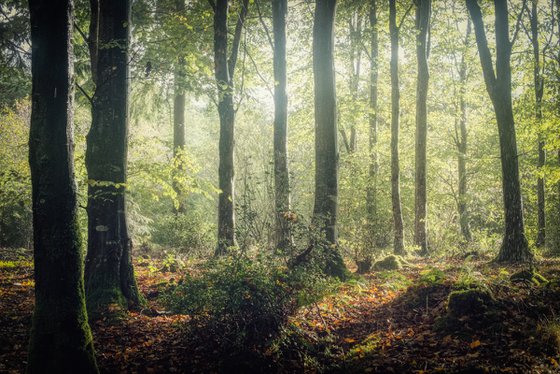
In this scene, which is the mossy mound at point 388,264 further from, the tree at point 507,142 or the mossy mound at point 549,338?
the mossy mound at point 549,338

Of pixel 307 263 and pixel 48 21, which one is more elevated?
pixel 48 21

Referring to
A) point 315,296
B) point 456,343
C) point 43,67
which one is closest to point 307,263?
point 315,296

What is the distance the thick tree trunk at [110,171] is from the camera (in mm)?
5410

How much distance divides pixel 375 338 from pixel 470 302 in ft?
4.62

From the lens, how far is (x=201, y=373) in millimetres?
3670

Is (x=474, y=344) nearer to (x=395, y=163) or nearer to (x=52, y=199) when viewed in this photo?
(x=52, y=199)

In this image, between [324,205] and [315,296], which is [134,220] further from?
[315,296]

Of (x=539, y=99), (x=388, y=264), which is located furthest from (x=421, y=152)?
(x=539, y=99)

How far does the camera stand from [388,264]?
369 inches

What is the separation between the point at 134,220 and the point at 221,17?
7517 millimetres

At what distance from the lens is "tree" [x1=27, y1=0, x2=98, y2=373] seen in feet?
9.75

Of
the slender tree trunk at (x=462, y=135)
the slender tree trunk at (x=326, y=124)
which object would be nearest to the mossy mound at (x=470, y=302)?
the slender tree trunk at (x=326, y=124)

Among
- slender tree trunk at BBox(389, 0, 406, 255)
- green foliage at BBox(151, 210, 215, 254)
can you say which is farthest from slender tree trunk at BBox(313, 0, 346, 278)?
slender tree trunk at BBox(389, 0, 406, 255)

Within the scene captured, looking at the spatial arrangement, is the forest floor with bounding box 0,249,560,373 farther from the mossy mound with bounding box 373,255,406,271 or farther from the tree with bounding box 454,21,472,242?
the tree with bounding box 454,21,472,242
